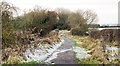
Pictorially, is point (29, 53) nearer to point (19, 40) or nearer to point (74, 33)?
point (19, 40)

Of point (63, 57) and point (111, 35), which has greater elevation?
point (111, 35)

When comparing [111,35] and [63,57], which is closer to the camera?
[63,57]

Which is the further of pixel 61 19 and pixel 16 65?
pixel 61 19

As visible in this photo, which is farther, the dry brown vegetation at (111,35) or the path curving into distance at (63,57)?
the dry brown vegetation at (111,35)

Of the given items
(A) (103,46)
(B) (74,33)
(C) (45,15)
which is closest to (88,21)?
(B) (74,33)

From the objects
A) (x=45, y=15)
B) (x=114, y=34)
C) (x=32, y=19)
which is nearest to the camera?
(x=114, y=34)

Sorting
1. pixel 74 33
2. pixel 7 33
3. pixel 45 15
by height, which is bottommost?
pixel 74 33

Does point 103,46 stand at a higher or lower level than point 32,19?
lower

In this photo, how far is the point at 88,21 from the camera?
2812cm

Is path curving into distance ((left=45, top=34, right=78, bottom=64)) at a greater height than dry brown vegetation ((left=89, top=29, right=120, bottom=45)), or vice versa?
dry brown vegetation ((left=89, top=29, right=120, bottom=45))

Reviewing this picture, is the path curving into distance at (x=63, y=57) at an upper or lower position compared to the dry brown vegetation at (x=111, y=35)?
lower

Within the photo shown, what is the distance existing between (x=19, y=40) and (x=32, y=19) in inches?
293

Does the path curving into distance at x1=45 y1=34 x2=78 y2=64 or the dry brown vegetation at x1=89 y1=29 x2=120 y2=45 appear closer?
the path curving into distance at x1=45 y1=34 x2=78 y2=64

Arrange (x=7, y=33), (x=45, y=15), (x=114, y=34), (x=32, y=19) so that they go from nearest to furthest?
(x=7, y=33) < (x=114, y=34) < (x=32, y=19) < (x=45, y=15)
